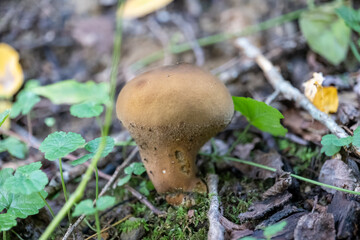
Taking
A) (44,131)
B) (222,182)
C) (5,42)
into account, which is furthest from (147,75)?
(5,42)

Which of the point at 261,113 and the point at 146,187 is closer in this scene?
the point at 261,113

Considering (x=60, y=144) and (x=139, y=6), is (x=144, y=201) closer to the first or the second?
(x=60, y=144)

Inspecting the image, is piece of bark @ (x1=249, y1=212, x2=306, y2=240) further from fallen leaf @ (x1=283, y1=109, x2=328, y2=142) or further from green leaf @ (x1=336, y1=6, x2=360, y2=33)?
green leaf @ (x1=336, y1=6, x2=360, y2=33)

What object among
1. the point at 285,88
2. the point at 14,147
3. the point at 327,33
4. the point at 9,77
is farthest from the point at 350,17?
the point at 9,77

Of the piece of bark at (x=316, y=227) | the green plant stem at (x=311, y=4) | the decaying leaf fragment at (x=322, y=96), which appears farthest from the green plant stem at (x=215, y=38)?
the piece of bark at (x=316, y=227)

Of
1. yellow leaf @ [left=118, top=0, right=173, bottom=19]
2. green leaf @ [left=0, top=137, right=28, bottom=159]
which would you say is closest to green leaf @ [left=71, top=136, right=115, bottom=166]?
green leaf @ [left=0, top=137, right=28, bottom=159]

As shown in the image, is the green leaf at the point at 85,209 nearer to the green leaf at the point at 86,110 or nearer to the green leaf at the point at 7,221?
the green leaf at the point at 7,221

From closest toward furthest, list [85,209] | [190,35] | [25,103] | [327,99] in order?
[85,209]
[327,99]
[25,103]
[190,35]
